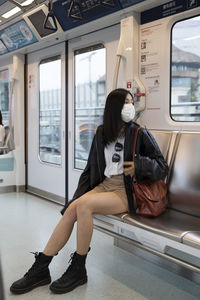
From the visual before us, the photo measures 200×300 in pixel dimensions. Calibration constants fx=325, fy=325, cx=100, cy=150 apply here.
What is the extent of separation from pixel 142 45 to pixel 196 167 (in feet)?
4.60

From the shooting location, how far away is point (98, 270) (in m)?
2.65

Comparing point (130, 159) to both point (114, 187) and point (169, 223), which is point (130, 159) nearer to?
point (114, 187)

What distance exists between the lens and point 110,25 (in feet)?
12.2

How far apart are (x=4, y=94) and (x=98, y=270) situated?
4.49 m

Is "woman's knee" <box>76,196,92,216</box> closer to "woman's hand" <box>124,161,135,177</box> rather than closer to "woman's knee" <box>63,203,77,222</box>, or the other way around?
"woman's knee" <box>63,203,77,222</box>

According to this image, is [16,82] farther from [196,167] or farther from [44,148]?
[196,167]

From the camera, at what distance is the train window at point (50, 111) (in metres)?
4.79

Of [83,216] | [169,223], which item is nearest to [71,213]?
[83,216]

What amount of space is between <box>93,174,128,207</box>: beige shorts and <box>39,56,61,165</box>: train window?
7.45 ft

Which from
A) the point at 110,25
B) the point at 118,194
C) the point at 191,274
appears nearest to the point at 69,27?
the point at 110,25

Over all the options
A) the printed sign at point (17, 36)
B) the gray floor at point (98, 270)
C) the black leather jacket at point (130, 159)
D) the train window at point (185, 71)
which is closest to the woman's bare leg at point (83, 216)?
the black leather jacket at point (130, 159)

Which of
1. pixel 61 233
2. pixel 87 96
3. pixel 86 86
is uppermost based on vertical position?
pixel 86 86

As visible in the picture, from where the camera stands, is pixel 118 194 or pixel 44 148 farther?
pixel 44 148

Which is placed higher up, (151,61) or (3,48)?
(3,48)
